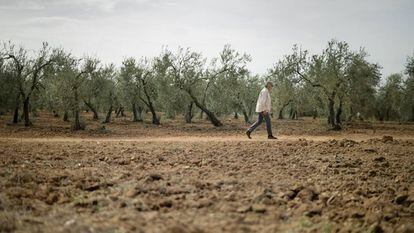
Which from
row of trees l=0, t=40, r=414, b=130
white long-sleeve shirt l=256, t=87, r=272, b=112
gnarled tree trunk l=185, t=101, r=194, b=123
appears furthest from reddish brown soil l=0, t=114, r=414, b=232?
gnarled tree trunk l=185, t=101, r=194, b=123

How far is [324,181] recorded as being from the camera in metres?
6.68

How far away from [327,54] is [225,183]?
948 inches

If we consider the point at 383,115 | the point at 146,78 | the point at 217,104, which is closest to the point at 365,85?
the point at 217,104

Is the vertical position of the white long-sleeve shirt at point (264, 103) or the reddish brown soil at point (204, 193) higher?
the white long-sleeve shirt at point (264, 103)

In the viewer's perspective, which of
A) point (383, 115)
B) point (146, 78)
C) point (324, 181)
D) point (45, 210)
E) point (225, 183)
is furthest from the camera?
point (383, 115)

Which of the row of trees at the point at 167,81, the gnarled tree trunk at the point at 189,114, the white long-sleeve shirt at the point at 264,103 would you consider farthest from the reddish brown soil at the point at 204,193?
the gnarled tree trunk at the point at 189,114

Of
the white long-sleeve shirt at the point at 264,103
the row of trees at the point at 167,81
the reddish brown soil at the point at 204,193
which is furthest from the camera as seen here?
the row of trees at the point at 167,81

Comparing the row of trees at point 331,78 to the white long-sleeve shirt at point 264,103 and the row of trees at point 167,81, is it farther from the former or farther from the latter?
the white long-sleeve shirt at point 264,103

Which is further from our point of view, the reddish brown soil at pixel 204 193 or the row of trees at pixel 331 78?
the row of trees at pixel 331 78

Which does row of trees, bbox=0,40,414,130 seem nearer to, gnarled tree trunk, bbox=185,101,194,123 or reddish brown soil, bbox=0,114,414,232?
gnarled tree trunk, bbox=185,101,194,123

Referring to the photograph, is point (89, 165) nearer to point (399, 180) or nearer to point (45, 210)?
point (45, 210)

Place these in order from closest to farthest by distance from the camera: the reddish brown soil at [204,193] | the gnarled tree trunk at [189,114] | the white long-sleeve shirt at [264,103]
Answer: the reddish brown soil at [204,193] < the white long-sleeve shirt at [264,103] < the gnarled tree trunk at [189,114]

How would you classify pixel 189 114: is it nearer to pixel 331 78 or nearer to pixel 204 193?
pixel 331 78

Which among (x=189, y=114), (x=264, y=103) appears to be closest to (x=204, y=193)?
(x=264, y=103)
